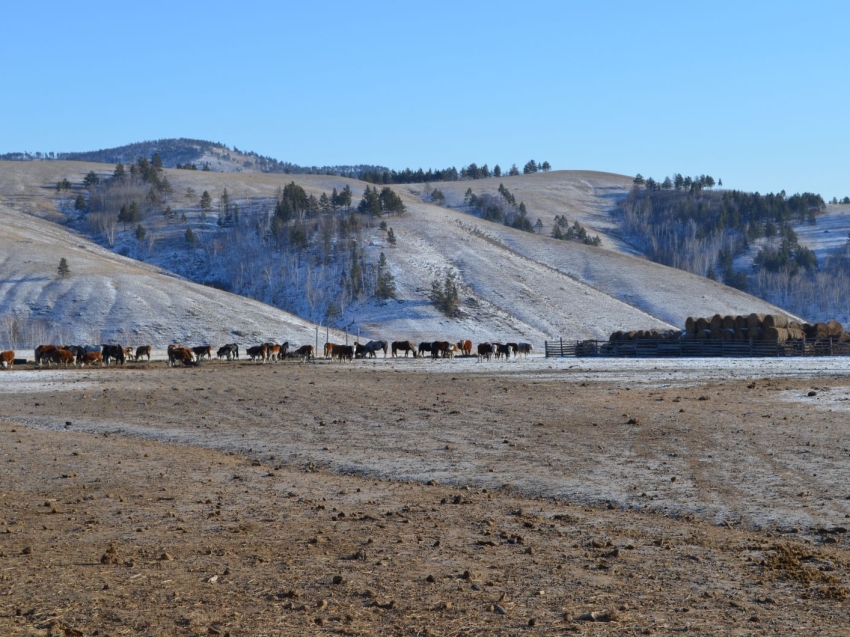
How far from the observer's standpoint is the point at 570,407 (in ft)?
78.6

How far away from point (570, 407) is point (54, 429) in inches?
477

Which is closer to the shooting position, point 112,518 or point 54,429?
point 112,518

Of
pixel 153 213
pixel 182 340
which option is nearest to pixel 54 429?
pixel 182 340

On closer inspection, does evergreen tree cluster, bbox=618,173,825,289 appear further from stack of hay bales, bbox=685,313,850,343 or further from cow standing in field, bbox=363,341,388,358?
cow standing in field, bbox=363,341,388,358

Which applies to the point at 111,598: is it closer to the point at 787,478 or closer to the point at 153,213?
the point at 787,478

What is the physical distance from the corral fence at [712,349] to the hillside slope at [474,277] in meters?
28.3

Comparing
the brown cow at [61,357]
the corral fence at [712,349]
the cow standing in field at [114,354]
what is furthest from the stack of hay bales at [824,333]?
the brown cow at [61,357]

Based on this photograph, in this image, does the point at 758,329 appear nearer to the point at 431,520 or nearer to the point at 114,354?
the point at 114,354

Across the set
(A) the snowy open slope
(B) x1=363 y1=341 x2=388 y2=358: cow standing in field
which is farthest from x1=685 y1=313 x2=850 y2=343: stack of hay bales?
(A) the snowy open slope

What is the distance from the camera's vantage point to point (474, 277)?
→ 11300cm

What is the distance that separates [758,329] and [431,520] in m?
54.2

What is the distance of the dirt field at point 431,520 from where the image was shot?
25.2 ft

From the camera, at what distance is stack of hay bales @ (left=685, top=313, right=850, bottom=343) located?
199 feet

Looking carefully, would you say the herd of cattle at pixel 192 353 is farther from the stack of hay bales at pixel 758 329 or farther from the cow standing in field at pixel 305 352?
Answer: the stack of hay bales at pixel 758 329
